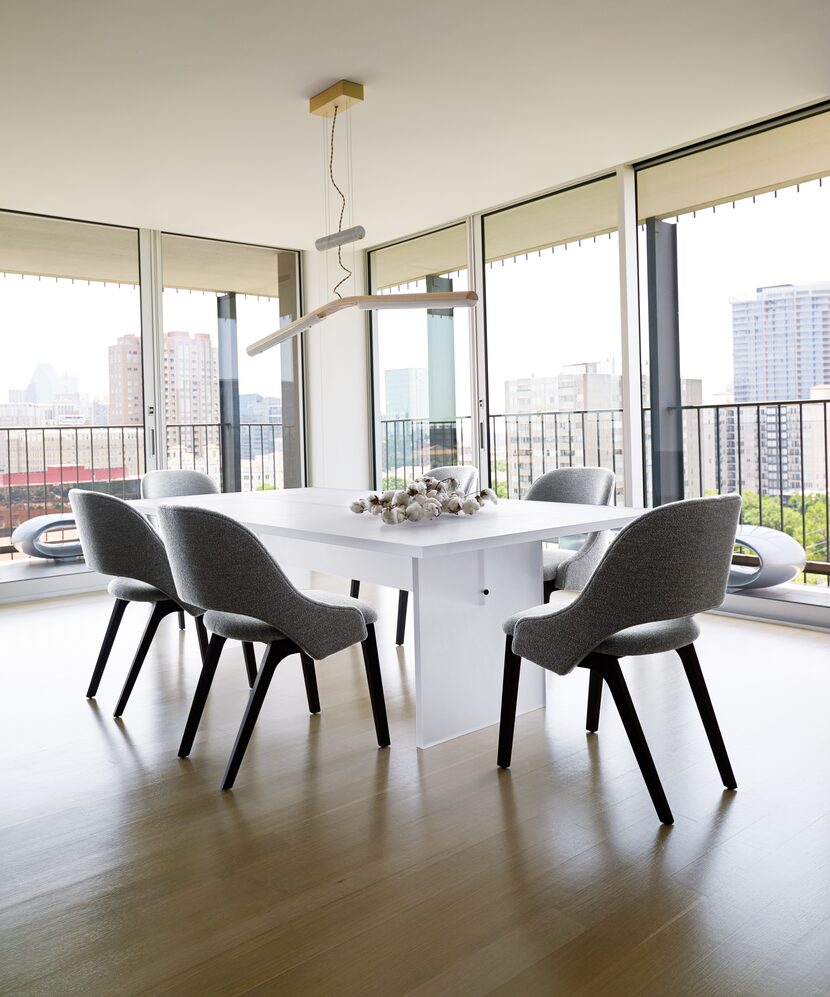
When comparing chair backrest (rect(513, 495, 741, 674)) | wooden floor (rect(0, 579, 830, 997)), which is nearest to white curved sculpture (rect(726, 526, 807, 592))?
wooden floor (rect(0, 579, 830, 997))

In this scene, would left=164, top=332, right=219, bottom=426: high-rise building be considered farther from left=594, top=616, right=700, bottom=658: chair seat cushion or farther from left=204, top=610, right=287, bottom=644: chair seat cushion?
left=594, top=616, right=700, bottom=658: chair seat cushion

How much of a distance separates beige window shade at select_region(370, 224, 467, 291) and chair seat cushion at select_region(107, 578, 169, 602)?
→ 3.79 m

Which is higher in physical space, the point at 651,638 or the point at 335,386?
the point at 335,386

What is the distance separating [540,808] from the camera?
237cm

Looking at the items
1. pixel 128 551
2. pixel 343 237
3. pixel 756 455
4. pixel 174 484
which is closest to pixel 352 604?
pixel 128 551

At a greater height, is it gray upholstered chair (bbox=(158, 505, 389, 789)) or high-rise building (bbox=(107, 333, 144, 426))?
high-rise building (bbox=(107, 333, 144, 426))

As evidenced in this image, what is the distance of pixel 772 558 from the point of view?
4535mm

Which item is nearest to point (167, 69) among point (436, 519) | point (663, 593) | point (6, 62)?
point (6, 62)

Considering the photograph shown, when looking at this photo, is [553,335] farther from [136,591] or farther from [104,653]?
[104,653]

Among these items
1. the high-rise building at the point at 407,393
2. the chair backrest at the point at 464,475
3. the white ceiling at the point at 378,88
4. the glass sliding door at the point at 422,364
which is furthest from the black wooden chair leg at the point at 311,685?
the high-rise building at the point at 407,393

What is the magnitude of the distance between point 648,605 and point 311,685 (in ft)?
4.68

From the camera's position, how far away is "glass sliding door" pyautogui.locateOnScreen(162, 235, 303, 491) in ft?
21.0

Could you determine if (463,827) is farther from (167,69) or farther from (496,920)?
(167,69)

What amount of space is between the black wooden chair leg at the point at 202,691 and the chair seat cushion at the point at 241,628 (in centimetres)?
4
